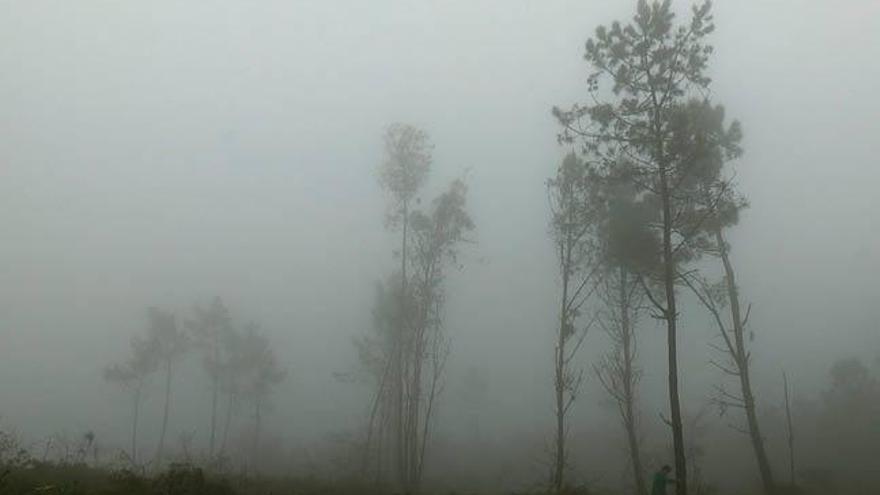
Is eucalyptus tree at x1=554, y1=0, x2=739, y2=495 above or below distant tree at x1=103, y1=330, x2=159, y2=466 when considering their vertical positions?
above

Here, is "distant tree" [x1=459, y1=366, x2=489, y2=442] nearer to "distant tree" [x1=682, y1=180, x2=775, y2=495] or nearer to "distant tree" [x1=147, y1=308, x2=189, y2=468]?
"distant tree" [x1=147, y1=308, x2=189, y2=468]

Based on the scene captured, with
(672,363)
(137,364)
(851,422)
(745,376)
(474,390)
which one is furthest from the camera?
(474,390)

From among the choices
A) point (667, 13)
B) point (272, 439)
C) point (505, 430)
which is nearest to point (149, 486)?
point (667, 13)

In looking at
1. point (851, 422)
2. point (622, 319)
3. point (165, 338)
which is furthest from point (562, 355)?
point (165, 338)

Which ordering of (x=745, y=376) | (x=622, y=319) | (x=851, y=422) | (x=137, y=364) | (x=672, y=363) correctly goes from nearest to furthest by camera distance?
(x=672, y=363) < (x=745, y=376) < (x=622, y=319) < (x=851, y=422) < (x=137, y=364)

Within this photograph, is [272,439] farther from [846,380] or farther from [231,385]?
[846,380]

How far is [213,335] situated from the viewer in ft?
157

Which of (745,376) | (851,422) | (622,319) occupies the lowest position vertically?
(851,422)

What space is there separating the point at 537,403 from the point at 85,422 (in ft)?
218

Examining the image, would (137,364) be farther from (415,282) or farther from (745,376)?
(745,376)

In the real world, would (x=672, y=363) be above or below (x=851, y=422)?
above

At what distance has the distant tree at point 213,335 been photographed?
1866 inches

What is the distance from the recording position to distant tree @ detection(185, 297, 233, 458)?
4741 cm

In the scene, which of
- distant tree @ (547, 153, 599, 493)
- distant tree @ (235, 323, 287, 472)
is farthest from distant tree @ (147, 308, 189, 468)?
distant tree @ (547, 153, 599, 493)
